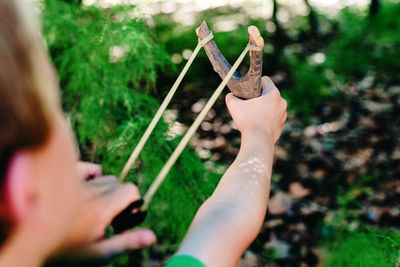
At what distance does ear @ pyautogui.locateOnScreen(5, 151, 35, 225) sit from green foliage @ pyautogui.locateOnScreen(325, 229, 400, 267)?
1.26m

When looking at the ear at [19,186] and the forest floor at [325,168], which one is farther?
the forest floor at [325,168]

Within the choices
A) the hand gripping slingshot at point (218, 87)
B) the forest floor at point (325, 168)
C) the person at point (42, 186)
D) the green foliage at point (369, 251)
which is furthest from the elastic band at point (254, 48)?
the forest floor at point (325, 168)

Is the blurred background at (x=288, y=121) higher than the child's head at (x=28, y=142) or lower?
lower

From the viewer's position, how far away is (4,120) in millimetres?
430

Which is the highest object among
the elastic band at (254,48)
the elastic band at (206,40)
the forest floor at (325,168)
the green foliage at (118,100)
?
the elastic band at (206,40)

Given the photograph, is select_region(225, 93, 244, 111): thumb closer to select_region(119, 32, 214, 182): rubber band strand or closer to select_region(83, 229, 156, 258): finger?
select_region(119, 32, 214, 182): rubber band strand

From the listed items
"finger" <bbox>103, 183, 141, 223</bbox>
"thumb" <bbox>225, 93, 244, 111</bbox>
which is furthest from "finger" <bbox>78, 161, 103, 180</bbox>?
"thumb" <bbox>225, 93, 244, 111</bbox>

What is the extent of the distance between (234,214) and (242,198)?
5 cm

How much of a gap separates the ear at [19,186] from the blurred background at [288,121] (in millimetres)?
1124

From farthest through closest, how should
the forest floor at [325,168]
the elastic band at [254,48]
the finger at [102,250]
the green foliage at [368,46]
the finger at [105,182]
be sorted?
the green foliage at [368,46], the forest floor at [325,168], the elastic band at [254,48], the finger at [105,182], the finger at [102,250]

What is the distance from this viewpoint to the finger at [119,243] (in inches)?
27.4

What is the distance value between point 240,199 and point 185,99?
2.75 metres

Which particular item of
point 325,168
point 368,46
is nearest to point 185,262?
point 325,168

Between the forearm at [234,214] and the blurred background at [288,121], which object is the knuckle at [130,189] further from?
the blurred background at [288,121]
